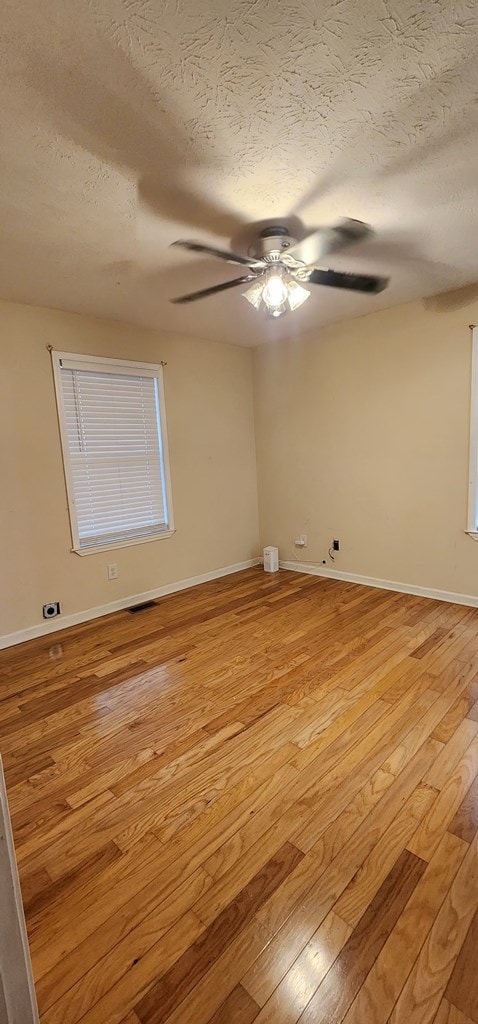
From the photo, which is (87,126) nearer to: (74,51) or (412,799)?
(74,51)

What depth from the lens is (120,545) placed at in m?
3.57

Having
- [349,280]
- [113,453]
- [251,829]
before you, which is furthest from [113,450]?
[251,829]

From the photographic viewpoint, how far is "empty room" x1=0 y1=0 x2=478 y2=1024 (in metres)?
1.09

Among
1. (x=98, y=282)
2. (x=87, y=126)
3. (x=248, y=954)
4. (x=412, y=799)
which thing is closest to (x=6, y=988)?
(x=248, y=954)

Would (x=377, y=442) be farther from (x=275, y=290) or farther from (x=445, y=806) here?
(x=445, y=806)

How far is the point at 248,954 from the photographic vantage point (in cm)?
107

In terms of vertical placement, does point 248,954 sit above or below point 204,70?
below

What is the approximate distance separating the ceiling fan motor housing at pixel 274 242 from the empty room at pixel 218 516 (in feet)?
0.06

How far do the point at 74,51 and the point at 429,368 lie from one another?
2894 mm

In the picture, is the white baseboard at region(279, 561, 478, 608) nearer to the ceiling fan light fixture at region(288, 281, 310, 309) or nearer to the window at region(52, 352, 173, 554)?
the window at region(52, 352, 173, 554)

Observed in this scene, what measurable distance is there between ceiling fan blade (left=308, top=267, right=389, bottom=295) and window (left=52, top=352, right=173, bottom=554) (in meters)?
1.67

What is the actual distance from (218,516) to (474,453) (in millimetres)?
2382

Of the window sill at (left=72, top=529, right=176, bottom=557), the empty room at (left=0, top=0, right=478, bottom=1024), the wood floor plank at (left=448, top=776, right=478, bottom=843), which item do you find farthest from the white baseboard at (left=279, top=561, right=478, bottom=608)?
the wood floor plank at (left=448, top=776, right=478, bottom=843)

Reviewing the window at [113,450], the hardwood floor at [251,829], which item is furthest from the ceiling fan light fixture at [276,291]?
the hardwood floor at [251,829]
